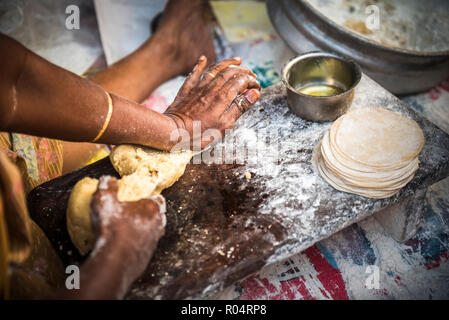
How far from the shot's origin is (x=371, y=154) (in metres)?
1.70

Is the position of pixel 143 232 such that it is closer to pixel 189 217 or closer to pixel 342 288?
pixel 189 217

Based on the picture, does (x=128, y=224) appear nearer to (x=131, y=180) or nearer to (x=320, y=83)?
(x=131, y=180)

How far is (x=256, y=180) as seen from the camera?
1846 mm

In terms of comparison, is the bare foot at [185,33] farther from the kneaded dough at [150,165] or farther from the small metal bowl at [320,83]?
the kneaded dough at [150,165]

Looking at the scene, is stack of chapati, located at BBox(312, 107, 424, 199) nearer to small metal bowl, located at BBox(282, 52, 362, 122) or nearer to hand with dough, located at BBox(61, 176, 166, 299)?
small metal bowl, located at BBox(282, 52, 362, 122)

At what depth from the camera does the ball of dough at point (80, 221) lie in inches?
61.5

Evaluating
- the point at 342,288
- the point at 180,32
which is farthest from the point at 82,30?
Result: the point at 342,288

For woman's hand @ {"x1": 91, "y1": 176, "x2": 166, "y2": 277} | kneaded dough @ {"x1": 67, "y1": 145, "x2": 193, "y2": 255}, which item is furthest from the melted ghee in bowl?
woman's hand @ {"x1": 91, "y1": 176, "x2": 166, "y2": 277}

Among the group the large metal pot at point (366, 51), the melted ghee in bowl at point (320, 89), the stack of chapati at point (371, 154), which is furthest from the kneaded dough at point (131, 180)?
the large metal pot at point (366, 51)

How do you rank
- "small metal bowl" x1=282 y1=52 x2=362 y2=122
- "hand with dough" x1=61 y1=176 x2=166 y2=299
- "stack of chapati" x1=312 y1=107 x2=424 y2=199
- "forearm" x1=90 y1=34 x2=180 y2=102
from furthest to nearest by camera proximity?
"forearm" x1=90 y1=34 x2=180 y2=102 → "small metal bowl" x1=282 y1=52 x2=362 y2=122 → "stack of chapati" x1=312 y1=107 x2=424 y2=199 → "hand with dough" x1=61 y1=176 x2=166 y2=299

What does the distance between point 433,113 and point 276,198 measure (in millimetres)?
2133

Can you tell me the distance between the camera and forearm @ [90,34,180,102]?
289 centimetres

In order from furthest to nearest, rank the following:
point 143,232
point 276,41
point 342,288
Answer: point 276,41
point 342,288
point 143,232

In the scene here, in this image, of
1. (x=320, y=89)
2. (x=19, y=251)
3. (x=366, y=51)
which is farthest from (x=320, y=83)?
(x=19, y=251)
